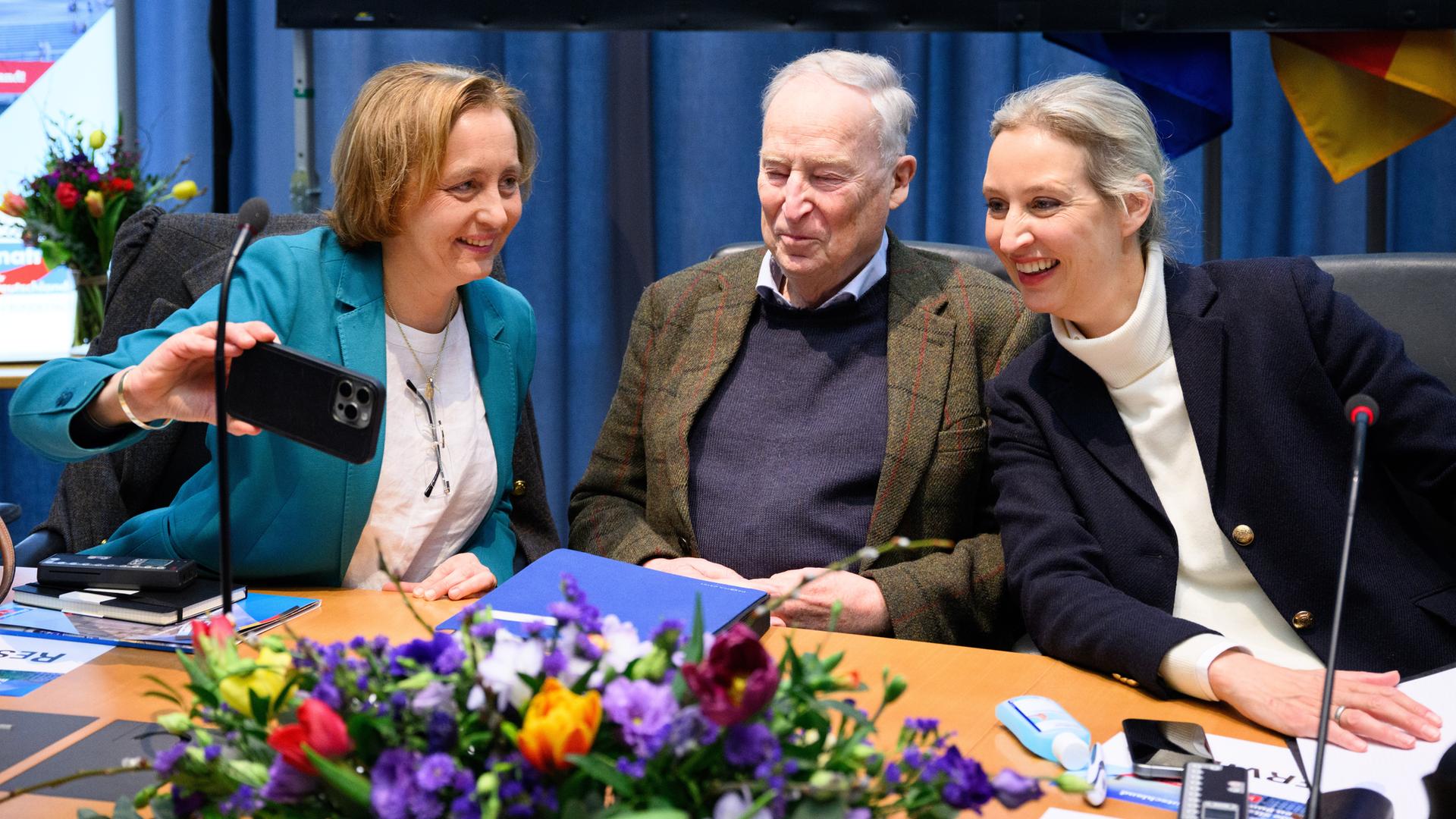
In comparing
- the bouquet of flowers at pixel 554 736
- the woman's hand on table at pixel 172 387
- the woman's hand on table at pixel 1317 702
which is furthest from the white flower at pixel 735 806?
the woman's hand on table at pixel 172 387

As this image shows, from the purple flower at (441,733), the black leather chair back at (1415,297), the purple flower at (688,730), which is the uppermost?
the black leather chair back at (1415,297)

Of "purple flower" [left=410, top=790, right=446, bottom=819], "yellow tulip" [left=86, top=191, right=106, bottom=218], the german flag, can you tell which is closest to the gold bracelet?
"purple flower" [left=410, top=790, right=446, bottom=819]

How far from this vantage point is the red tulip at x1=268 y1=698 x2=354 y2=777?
2.24ft

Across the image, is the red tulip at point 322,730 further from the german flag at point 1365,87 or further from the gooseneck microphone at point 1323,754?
the german flag at point 1365,87

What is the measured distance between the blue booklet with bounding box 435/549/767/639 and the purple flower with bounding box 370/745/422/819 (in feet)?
2.02

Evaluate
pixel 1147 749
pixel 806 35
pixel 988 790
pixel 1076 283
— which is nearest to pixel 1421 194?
pixel 806 35

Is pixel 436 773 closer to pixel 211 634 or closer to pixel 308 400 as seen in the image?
pixel 211 634

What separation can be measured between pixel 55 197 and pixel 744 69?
5.35 feet

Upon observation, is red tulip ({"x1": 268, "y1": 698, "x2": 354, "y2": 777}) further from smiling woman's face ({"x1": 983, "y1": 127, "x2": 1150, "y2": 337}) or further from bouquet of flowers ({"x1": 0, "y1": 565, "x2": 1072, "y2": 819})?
smiling woman's face ({"x1": 983, "y1": 127, "x2": 1150, "y2": 337})

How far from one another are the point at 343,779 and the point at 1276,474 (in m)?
1.30

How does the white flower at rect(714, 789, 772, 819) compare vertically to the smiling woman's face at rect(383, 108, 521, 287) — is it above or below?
below

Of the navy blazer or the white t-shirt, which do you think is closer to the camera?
the navy blazer

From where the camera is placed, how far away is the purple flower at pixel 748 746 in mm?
670

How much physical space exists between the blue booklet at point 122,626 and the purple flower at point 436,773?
842 mm
